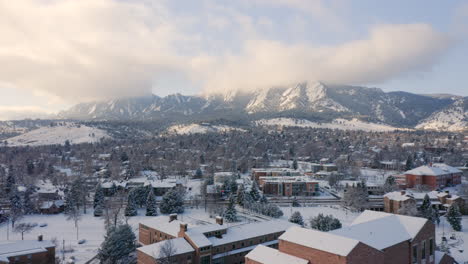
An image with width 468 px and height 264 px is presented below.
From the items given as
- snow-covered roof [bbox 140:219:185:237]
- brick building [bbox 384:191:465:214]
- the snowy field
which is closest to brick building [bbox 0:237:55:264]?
the snowy field

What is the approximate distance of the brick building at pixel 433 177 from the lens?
3191 inches

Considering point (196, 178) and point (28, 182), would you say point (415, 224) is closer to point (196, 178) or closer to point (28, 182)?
point (196, 178)

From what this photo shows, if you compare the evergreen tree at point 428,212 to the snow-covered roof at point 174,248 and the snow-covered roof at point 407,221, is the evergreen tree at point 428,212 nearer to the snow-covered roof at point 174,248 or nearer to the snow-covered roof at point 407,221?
the snow-covered roof at point 407,221

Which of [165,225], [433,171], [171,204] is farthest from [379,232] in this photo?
[433,171]

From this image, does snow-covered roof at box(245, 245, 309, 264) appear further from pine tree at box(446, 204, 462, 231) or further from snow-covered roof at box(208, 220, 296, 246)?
pine tree at box(446, 204, 462, 231)

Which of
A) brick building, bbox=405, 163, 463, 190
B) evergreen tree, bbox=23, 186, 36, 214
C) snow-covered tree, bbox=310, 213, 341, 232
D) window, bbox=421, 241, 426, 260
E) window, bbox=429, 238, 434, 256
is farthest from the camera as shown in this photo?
brick building, bbox=405, 163, 463, 190

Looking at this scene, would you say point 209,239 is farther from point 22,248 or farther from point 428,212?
point 428,212

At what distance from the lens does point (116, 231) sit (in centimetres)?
3691

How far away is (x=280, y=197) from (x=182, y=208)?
24412 mm

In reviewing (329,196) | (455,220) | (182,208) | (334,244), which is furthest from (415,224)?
(329,196)

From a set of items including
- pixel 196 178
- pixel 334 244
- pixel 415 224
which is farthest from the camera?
pixel 196 178

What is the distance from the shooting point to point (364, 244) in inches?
979

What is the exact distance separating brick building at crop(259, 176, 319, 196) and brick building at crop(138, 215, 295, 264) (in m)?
34.4

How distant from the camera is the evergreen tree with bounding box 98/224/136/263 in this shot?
35.8 m
